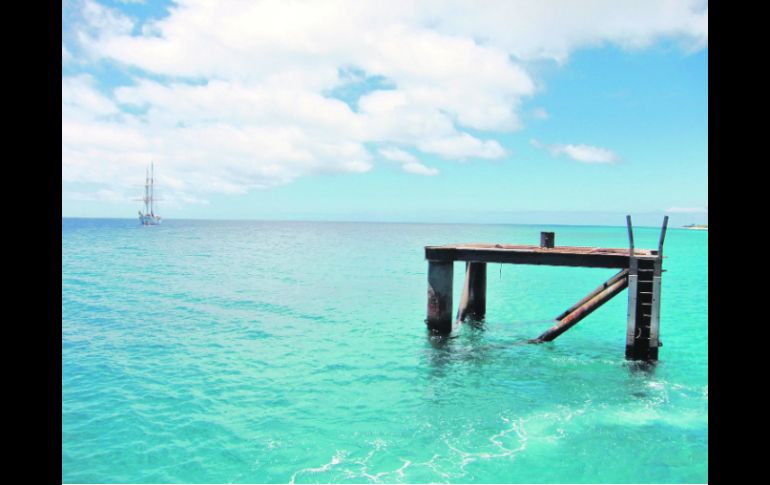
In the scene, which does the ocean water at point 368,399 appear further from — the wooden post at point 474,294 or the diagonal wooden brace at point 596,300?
the diagonal wooden brace at point 596,300

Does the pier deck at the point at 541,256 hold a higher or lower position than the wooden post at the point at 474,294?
higher

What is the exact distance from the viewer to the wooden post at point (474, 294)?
20.1m

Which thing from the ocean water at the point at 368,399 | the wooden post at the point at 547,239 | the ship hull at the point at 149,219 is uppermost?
the ship hull at the point at 149,219

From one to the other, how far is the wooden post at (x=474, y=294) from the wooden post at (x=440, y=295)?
3.82 meters

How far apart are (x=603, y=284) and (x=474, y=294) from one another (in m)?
6.03

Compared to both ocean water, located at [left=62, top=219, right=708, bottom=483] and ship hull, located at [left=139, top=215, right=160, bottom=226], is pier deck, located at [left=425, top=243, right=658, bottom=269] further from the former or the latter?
ship hull, located at [left=139, top=215, right=160, bottom=226]

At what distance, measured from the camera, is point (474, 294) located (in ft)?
67.3

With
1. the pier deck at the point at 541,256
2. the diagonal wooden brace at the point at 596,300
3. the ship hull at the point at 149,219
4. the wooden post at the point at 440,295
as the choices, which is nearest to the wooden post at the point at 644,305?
the pier deck at the point at 541,256

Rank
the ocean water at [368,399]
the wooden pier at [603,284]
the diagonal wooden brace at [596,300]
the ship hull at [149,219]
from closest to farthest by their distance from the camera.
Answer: the ocean water at [368,399] < the wooden pier at [603,284] < the diagonal wooden brace at [596,300] < the ship hull at [149,219]

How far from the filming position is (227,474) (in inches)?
335

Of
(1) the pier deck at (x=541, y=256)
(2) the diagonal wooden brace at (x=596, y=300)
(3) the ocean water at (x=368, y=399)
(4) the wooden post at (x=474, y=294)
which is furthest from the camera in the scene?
(4) the wooden post at (x=474, y=294)
